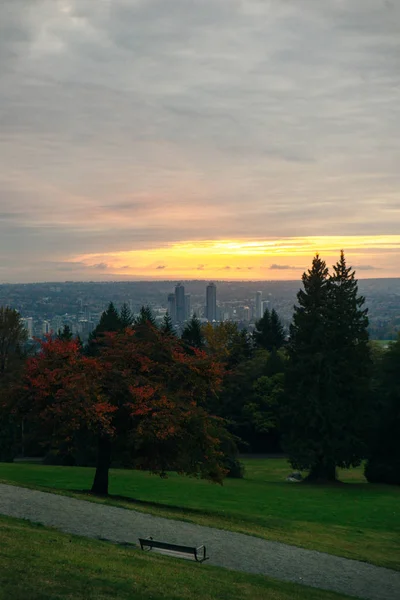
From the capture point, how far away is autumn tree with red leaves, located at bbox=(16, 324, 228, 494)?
27.9 meters

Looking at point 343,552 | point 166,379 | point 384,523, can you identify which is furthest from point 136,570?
point 384,523

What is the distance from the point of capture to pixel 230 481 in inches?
1791

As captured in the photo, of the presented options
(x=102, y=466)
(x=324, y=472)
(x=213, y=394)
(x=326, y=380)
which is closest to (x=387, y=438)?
(x=324, y=472)

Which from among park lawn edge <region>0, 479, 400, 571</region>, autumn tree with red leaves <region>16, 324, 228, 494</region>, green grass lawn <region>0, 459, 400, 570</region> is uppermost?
autumn tree with red leaves <region>16, 324, 228, 494</region>

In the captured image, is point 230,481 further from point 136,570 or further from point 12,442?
point 136,570

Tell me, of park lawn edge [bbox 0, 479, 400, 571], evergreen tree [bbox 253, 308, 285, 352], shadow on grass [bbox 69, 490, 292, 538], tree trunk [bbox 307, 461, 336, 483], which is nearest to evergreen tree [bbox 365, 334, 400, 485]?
tree trunk [bbox 307, 461, 336, 483]

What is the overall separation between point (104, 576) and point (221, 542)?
8602 mm

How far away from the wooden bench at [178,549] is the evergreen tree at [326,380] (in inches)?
1178

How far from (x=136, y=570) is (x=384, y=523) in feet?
63.2

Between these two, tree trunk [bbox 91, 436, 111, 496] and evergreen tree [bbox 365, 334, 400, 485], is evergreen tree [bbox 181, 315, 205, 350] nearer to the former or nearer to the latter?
evergreen tree [bbox 365, 334, 400, 485]

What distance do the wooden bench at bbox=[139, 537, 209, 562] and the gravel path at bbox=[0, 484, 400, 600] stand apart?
1.67 feet

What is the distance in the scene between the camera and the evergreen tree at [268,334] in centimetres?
9606

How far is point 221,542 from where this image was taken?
22.6m

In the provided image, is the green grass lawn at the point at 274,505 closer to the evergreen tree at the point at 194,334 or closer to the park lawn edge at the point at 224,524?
the park lawn edge at the point at 224,524
